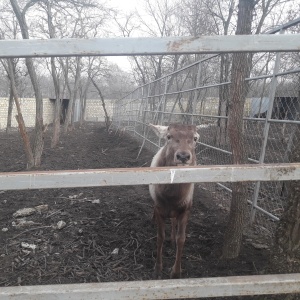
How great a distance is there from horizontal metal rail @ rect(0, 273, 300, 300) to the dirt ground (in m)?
0.79

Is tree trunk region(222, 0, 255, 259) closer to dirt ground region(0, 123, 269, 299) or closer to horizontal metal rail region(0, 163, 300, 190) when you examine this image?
dirt ground region(0, 123, 269, 299)

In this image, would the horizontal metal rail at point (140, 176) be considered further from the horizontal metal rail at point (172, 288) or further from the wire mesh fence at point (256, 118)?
the wire mesh fence at point (256, 118)

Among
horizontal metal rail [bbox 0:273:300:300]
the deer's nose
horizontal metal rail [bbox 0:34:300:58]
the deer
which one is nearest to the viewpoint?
horizontal metal rail [bbox 0:34:300:58]

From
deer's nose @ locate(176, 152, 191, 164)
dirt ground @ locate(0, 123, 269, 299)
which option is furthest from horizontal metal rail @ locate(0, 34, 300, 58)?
dirt ground @ locate(0, 123, 269, 299)

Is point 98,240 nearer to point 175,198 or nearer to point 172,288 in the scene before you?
point 175,198

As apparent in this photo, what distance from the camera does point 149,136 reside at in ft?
38.3

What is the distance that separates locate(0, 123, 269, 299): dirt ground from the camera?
3260 mm

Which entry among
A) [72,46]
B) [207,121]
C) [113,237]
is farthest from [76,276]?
[207,121]

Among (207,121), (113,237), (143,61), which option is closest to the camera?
(113,237)

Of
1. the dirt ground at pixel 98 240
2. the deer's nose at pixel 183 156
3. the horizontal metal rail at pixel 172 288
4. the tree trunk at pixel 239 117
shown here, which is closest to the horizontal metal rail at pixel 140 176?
the horizontal metal rail at pixel 172 288

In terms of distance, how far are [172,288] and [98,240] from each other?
242 centimetres

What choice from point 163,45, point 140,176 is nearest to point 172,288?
point 140,176

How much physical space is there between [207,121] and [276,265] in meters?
4.60

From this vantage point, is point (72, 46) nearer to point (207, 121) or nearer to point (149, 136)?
point (207, 121)
